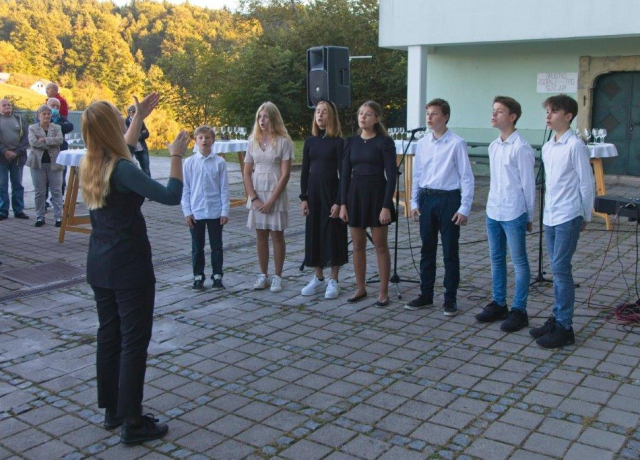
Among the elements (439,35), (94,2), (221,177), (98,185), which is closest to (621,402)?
(98,185)

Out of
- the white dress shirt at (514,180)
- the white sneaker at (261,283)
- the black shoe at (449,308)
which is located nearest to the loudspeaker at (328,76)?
the white sneaker at (261,283)

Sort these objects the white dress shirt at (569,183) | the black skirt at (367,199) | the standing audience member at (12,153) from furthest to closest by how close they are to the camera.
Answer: the standing audience member at (12,153) < the black skirt at (367,199) < the white dress shirt at (569,183)

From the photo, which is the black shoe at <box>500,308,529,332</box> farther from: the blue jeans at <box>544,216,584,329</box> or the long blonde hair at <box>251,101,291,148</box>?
the long blonde hair at <box>251,101,291,148</box>

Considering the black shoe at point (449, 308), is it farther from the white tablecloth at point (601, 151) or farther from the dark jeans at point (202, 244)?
the white tablecloth at point (601, 151)

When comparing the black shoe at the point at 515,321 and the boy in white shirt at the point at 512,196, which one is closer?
the boy in white shirt at the point at 512,196

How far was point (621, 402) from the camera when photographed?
4.09m

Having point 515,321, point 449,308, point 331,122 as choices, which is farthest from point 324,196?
point 515,321

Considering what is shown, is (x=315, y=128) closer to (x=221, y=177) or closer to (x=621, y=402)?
(x=221, y=177)

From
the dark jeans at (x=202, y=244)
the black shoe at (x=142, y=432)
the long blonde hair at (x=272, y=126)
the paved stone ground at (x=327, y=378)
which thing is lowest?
the paved stone ground at (x=327, y=378)

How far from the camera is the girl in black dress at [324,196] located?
20.8 ft

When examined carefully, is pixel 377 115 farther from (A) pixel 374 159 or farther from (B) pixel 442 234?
(B) pixel 442 234

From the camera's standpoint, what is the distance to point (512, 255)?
17.7 feet

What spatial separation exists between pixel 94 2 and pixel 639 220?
7561 centimetres

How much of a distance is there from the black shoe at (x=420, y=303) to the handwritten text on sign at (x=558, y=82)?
11.3 metres
